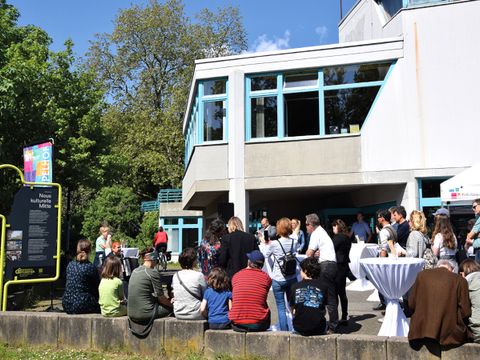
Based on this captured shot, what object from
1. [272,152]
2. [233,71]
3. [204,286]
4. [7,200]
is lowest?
[204,286]

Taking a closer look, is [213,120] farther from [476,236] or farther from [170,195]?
[170,195]

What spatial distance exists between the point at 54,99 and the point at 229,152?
9.65m

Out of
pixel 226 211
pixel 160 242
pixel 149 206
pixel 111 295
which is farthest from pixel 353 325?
pixel 149 206

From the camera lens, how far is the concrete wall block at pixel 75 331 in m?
7.20

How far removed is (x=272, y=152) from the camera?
55.5 ft

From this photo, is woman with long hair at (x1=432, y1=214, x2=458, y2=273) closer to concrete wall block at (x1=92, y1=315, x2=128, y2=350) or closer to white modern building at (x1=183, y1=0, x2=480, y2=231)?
concrete wall block at (x1=92, y1=315, x2=128, y2=350)

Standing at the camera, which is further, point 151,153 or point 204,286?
point 151,153

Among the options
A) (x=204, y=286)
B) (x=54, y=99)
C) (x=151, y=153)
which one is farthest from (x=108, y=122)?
(x=204, y=286)

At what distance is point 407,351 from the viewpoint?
5715mm

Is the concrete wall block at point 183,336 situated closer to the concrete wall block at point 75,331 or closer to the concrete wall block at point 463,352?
the concrete wall block at point 75,331

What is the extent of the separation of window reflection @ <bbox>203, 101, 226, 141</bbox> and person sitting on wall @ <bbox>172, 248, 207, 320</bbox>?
10861mm

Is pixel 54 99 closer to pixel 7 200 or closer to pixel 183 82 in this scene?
pixel 7 200

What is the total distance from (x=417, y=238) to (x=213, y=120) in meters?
11.0

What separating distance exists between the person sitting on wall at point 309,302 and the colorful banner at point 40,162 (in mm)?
6628
